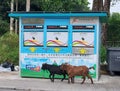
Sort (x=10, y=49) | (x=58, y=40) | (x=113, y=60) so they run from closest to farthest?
(x=58, y=40) → (x=113, y=60) → (x=10, y=49)

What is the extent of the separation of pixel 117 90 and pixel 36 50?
3.72m

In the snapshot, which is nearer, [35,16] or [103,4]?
[35,16]

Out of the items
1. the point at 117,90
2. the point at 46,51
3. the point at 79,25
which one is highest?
the point at 79,25

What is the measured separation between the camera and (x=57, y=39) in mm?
15453

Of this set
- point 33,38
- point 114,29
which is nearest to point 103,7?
point 33,38

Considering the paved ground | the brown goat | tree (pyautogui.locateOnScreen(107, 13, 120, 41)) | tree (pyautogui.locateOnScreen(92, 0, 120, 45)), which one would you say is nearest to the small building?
the paved ground

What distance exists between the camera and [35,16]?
15484 mm

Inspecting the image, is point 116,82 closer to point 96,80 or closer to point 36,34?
point 96,80

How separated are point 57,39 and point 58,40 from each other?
5 centimetres

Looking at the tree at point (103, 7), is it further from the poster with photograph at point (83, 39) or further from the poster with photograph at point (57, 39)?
the poster with photograph at point (57, 39)

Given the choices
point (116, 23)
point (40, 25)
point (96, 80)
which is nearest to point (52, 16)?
point (40, 25)

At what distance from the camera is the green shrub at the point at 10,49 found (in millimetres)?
19175

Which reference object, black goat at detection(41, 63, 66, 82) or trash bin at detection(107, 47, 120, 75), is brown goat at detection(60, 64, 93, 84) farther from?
trash bin at detection(107, 47, 120, 75)

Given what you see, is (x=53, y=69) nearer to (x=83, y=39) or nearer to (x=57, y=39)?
(x=57, y=39)
